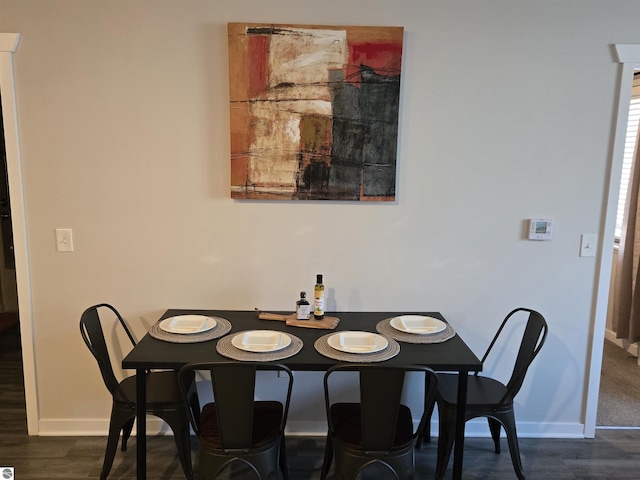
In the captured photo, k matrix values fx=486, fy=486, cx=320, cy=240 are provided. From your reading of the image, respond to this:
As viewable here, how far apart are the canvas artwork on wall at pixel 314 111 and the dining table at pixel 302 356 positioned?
2.15 feet

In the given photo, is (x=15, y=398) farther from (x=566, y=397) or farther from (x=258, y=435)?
(x=566, y=397)

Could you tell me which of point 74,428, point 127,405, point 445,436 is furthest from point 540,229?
point 74,428

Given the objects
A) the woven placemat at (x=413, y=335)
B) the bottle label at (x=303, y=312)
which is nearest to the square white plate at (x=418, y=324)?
the woven placemat at (x=413, y=335)

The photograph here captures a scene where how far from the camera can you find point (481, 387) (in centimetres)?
236

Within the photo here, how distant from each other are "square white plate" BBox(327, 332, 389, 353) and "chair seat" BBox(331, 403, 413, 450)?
27 centimetres

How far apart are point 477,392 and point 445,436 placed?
0.89 feet

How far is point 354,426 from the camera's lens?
201 cm

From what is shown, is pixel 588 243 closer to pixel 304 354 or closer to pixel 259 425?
pixel 304 354

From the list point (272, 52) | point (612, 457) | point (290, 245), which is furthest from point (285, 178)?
point (612, 457)

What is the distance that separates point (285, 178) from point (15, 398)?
2218mm

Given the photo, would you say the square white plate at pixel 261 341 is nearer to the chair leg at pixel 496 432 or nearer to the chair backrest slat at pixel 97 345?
the chair backrest slat at pixel 97 345

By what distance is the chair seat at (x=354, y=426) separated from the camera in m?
1.91

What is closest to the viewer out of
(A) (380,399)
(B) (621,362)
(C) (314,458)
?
(A) (380,399)

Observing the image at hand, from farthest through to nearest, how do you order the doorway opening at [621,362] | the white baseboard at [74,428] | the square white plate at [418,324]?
the doorway opening at [621,362], the white baseboard at [74,428], the square white plate at [418,324]
